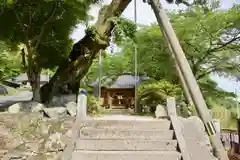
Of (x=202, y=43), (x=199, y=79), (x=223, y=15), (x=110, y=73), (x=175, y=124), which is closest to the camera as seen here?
(x=175, y=124)

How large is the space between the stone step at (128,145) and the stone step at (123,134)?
0.17 m

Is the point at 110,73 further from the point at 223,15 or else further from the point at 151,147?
the point at 151,147

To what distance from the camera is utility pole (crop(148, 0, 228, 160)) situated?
7.22 m

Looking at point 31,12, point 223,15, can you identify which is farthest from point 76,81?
point 223,15

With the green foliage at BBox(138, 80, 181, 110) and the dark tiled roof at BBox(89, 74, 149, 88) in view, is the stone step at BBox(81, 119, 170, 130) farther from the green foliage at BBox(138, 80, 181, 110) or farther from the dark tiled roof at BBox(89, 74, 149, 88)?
the dark tiled roof at BBox(89, 74, 149, 88)

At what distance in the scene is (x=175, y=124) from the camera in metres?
6.87

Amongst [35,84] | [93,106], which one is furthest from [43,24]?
[93,106]

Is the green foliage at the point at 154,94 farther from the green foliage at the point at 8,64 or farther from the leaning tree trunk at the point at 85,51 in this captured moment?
the green foliage at the point at 8,64

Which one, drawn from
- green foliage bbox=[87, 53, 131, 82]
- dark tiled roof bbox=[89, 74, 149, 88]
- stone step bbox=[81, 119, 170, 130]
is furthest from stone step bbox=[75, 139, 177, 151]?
green foliage bbox=[87, 53, 131, 82]

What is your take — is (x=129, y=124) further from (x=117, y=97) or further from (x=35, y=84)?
(x=117, y=97)

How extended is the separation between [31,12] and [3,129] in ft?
13.3

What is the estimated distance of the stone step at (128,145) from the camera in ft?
21.0

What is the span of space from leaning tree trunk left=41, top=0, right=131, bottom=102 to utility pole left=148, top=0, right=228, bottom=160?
1356 millimetres

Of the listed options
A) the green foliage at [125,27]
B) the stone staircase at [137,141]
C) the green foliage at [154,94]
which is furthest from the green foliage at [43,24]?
the stone staircase at [137,141]
